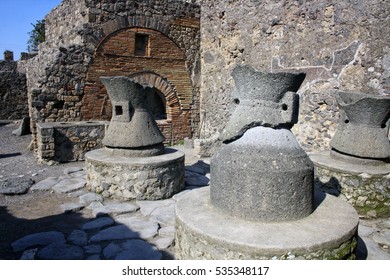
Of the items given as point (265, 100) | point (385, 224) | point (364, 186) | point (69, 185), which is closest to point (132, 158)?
point (69, 185)

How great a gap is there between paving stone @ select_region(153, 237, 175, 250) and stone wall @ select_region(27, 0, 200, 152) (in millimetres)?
4988

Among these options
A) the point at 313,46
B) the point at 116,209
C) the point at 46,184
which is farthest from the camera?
the point at 313,46

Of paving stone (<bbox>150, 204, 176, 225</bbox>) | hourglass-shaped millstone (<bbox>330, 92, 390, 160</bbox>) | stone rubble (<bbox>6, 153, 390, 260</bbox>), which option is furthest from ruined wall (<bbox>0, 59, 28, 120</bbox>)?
hourglass-shaped millstone (<bbox>330, 92, 390, 160</bbox>)

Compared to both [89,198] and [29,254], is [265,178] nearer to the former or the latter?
[29,254]

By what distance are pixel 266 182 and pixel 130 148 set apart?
269 cm

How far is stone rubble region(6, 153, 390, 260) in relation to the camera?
2.99m

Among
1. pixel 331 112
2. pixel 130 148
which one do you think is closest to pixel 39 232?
pixel 130 148

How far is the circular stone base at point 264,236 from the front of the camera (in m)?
2.06

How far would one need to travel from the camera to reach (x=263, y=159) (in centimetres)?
242

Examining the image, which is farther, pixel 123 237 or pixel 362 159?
pixel 362 159

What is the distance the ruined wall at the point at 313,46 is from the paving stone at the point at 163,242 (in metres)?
4.07

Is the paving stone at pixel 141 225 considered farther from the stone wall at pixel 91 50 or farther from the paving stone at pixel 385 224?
the stone wall at pixel 91 50

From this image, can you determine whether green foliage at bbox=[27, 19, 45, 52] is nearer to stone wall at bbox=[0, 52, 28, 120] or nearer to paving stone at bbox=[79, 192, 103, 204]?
Answer: stone wall at bbox=[0, 52, 28, 120]

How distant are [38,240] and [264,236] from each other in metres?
2.31
